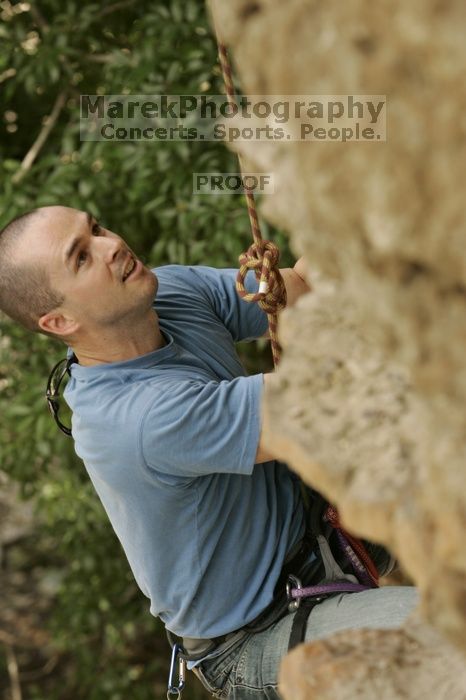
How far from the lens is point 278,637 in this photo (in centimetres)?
175

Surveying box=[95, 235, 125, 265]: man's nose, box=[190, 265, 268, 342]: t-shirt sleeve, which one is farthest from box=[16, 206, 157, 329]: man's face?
box=[190, 265, 268, 342]: t-shirt sleeve

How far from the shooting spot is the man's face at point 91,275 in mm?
1759

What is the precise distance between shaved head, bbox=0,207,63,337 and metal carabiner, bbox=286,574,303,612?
694 millimetres

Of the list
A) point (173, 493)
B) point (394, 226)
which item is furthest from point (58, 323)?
point (394, 226)

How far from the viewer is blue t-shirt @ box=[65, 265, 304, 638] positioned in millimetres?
1556

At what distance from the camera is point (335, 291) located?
1024 millimetres

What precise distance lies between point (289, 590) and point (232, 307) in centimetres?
64

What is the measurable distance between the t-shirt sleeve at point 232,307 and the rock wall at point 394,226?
Result: 1.15 m

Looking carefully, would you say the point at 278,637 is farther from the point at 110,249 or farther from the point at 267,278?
the point at 110,249

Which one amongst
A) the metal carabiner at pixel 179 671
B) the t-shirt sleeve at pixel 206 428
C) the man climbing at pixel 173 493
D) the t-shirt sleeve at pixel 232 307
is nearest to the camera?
the t-shirt sleeve at pixel 206 428

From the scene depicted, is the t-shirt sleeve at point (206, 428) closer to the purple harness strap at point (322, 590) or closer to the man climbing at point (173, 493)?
the man climbing at point (173, 493)

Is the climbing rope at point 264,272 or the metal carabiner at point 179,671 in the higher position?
the climbing rope at point 264,272

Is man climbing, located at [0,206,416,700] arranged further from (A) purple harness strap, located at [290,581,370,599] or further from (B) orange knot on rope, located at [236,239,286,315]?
(B) orange knot on rope, located at [236,239,286,315]

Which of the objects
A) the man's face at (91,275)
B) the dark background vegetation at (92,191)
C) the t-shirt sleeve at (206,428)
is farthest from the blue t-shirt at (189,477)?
the dark background vegetation at (92,191)
